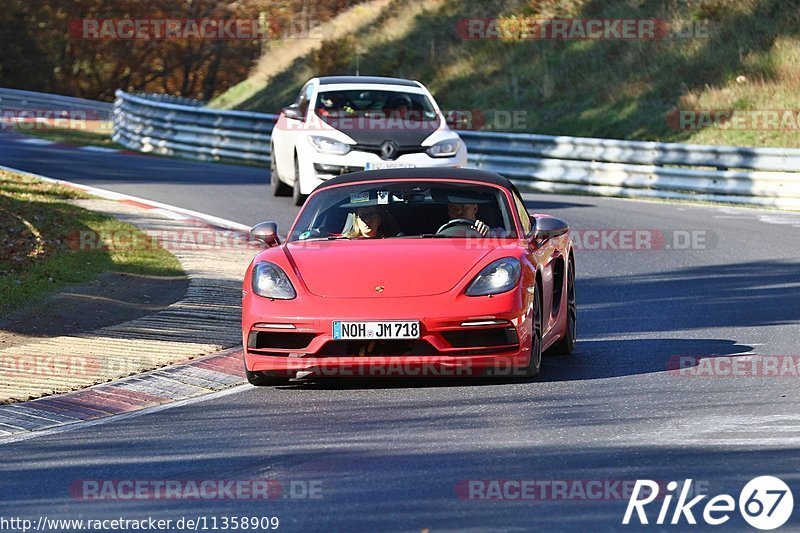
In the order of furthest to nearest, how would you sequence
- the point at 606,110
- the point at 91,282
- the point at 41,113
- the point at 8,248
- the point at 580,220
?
the point at 41,113 < the point at 606,110 < the point at 580,220 < the point at 8,248 < the point at 91,282

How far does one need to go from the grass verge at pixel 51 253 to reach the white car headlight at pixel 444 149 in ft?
13.7

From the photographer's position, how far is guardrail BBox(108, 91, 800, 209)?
23.0 meters

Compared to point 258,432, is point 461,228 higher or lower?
higher

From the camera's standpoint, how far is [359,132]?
20.6m

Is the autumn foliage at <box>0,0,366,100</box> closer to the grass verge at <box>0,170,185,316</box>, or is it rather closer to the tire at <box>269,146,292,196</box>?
the tire at <box>269,146,292,196</box>

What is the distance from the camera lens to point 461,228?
418 inches

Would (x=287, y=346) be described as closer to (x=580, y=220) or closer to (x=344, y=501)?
(x=344, y=501)

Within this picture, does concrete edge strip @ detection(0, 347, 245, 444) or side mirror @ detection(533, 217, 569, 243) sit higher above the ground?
side mirror @ detection(533, 217, 569, 243)

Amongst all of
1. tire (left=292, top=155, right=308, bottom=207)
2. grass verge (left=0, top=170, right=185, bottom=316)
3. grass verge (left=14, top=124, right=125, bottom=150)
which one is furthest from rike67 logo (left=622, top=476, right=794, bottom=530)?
grass verge (left=14, top=124, right=125, bottom=150)

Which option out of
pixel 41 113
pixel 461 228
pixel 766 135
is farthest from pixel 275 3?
pixel 461 228

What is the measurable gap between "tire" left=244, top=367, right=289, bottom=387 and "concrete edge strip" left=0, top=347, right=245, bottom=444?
0.66 ft

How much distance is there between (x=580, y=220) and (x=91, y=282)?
25.2 feet

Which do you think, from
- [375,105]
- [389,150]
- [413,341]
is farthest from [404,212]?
[375,105]

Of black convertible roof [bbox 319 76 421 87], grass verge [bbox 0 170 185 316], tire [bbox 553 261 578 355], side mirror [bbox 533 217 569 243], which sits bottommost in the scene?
grass verge [bbox 0 170 185 316]
